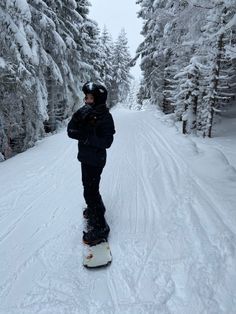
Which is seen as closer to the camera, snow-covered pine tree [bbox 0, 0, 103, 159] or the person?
the person

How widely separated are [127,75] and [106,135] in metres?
58.7

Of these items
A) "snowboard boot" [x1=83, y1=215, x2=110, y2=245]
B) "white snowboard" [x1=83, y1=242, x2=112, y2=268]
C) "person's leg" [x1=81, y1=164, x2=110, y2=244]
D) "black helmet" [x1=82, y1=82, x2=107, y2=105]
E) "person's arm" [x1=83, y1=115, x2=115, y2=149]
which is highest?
"black helmet" [x1=82, y1=82, x2=107, y2=105]

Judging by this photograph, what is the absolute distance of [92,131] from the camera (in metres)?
4.32

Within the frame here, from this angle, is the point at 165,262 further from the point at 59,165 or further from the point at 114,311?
the point at 59,165

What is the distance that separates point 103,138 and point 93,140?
16cm

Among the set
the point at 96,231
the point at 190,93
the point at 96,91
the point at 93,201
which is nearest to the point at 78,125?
the point at 96,91

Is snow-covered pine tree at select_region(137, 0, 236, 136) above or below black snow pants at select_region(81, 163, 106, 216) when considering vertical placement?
above

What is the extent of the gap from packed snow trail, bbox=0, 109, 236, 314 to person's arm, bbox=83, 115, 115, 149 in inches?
56.7

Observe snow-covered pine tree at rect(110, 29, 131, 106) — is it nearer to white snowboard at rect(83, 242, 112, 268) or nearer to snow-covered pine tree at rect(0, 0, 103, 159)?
snow-covered pine tree at rect(0, 0, 103, 159)

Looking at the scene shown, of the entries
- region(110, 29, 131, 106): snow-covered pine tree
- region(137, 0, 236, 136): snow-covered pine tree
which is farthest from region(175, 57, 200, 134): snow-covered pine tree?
region(110, 29, 131, 106): snow-covered pine tree

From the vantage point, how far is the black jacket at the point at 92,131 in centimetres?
426

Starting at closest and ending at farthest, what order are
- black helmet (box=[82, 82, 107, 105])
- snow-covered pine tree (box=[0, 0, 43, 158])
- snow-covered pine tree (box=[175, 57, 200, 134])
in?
black helmet (box=[82, 82, 107, 105]) < snow-covered pine tree (box=[0, 0, 43, 158]) < snow-covered pine tree (box=[175, 57, 200, 134])

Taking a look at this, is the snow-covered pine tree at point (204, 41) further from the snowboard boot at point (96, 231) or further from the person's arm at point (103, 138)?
the snowboard boot at point (96, 231)

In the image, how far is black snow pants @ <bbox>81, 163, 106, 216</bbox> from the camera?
177 inches
